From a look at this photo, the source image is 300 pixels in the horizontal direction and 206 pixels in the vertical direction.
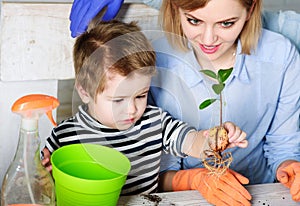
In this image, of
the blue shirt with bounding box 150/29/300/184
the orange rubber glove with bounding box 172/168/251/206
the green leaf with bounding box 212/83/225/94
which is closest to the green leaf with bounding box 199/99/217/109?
the green leaf with bounding box 212/83/225/94

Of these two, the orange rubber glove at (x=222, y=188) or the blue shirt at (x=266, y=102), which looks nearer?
the orange rubber glove at (x=222, y=188)

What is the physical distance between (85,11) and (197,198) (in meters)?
0.46

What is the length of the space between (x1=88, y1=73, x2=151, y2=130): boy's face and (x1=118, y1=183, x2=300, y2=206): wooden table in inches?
6.1

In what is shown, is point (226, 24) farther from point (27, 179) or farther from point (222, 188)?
point (27, 179)

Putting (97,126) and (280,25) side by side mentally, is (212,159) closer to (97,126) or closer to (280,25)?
(97,126)

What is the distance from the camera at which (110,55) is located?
111 centimetres

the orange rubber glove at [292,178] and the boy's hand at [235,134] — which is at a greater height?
the boy's hand at [235,134]

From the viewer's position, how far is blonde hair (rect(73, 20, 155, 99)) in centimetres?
111

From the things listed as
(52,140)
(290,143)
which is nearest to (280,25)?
(290,143)

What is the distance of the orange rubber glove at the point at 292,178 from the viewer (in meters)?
1.18

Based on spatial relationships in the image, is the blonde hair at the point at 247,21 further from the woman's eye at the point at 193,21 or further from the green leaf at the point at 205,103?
the green leaf at the point at 205,103

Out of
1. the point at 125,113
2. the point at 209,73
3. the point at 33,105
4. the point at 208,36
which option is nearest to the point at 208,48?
the point at 208,36

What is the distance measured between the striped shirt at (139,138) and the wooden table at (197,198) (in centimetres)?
10

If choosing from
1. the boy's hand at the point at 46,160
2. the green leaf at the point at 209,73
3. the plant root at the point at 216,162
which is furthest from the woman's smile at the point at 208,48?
the boy's hand at the point at 46,160
